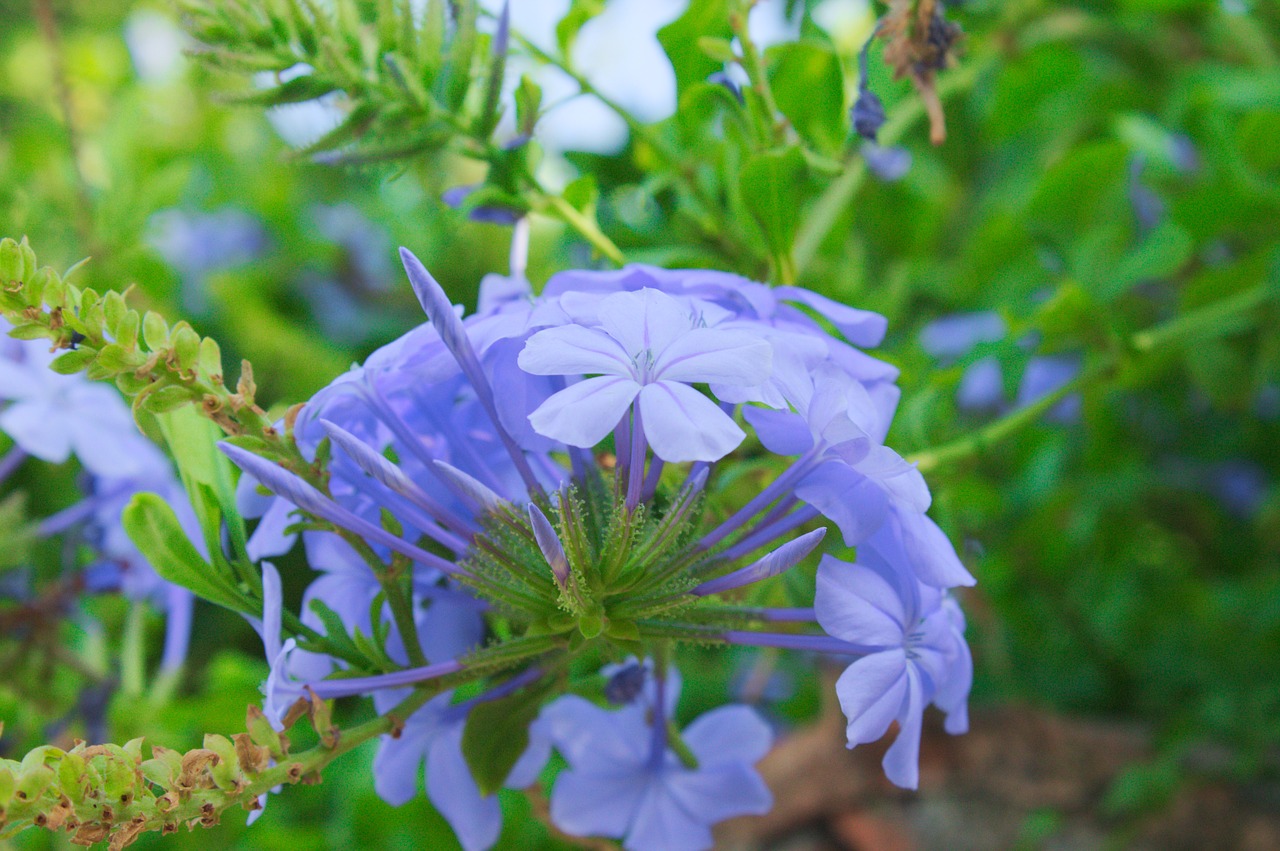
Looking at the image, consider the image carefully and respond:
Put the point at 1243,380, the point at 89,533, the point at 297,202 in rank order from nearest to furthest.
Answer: the point at 89,533 < the point at 1243,380 < the point at 297,202

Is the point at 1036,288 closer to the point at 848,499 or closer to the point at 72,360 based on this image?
the point at 848,499

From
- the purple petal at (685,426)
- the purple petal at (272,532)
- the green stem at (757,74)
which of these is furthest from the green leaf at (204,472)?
the green stem at (757,74)

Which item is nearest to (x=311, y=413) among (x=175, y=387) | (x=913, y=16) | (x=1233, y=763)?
(x=175, y=387)

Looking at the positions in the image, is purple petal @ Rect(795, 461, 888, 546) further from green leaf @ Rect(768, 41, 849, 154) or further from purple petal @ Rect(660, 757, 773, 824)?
green leaf @ Rect(768, 41, 849, 154)

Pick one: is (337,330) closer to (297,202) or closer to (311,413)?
(297,202)

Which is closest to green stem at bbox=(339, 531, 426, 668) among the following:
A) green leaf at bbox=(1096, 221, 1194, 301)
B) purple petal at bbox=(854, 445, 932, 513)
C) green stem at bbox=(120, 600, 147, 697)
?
purple petal at bbox=(854, 445, 932, 513)

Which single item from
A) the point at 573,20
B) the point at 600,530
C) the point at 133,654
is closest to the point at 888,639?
the point at 600,530
